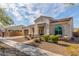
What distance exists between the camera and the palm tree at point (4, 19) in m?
2.36

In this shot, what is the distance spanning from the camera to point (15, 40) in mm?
2393

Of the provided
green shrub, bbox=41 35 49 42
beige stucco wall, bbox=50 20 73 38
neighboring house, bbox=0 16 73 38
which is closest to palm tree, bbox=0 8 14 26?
neighboring house, bbox=0 16 73 38

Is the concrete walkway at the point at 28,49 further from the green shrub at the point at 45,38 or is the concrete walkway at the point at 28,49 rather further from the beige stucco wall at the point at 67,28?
the beige stucco wall at the point at 67,28

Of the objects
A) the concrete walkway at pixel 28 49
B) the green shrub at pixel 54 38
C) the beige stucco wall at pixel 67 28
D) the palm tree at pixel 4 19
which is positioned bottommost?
the concrete walkway at pixel 28 49

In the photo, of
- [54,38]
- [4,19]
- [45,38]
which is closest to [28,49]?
[45,38]

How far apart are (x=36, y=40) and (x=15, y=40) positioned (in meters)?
0.28

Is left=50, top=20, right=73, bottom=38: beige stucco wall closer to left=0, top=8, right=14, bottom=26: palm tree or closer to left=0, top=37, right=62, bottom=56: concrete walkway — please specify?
left=0, top=37, right=62, bottom=56: concrete walkway

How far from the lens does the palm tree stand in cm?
236

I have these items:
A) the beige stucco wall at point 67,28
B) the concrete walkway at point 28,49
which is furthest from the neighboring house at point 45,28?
the concrete walkway at point 28,49

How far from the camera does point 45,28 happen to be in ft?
7.82

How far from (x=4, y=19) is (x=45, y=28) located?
570 mm

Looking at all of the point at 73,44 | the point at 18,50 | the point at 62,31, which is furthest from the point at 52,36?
the point at 18,50

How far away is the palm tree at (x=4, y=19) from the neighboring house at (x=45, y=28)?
0.23 ft

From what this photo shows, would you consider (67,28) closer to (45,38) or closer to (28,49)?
(45,38)
